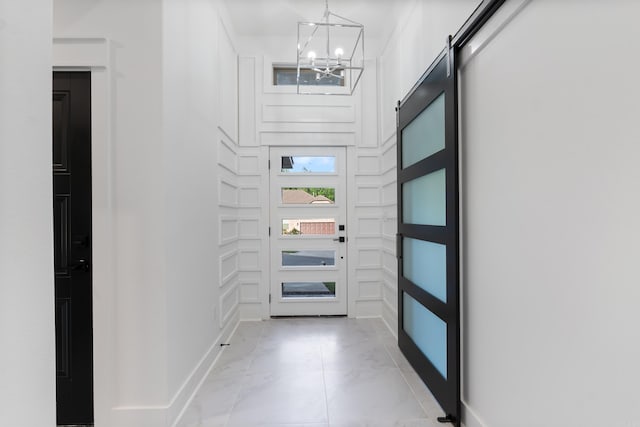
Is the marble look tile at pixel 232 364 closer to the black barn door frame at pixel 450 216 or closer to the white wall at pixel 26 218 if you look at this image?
the black barn door frame at pixel 450 216

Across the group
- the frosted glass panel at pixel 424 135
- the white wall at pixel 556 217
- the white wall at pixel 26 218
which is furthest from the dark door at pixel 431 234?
the white wall at pixel 26 218

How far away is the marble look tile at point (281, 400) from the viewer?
1.96 m

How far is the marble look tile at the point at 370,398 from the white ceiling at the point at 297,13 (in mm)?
3220

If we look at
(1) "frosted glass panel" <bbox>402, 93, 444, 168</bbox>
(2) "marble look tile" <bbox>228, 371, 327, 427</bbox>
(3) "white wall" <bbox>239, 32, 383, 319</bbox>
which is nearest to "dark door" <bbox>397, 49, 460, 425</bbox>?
(1) "frosted glass panel" <bbox>402, 93, 444, 168</bbox>

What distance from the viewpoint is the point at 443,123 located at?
2016 millimetres

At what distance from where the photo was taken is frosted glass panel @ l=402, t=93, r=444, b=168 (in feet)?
6.82

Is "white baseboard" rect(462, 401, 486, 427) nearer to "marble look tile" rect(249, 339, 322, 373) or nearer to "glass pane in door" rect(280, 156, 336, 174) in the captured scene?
"marble look tile" rect(249, 339, 322, 373)

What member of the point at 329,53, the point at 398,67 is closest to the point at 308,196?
the point at 329,53

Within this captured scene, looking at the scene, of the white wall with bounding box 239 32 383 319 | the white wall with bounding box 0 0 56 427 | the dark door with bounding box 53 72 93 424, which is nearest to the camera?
the white wall with bounding box 0 0 56 427

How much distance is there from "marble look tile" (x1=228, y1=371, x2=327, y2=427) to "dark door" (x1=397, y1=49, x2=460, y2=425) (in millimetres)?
751

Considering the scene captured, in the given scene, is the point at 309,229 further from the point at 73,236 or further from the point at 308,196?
the point at 73,236

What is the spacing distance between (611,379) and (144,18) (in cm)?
253

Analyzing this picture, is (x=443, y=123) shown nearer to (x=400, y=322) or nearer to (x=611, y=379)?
(x=611, y=379)

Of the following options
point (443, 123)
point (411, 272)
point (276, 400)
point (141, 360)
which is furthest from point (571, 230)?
point (141, 360)
